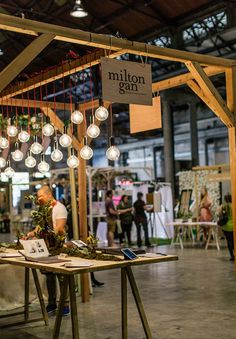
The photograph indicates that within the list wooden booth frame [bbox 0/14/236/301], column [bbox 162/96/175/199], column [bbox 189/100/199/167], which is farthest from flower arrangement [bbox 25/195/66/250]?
column [bbox 189/100/199/167]

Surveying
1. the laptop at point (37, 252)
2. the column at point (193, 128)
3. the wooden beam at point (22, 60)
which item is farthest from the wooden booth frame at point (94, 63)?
the column at point (193, 128)

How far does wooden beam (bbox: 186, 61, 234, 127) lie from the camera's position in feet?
19.1

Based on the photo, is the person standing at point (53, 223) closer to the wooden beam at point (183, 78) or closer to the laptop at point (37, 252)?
the laptop at point (37, 252)

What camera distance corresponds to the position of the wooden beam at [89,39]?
4.33 metres

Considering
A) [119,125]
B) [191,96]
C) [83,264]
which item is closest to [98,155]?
[119,125]

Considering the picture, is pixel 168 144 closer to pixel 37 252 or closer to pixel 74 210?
pixel 74 210

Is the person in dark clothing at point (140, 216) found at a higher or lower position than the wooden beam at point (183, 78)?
lower

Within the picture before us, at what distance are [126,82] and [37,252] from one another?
1.73 metres

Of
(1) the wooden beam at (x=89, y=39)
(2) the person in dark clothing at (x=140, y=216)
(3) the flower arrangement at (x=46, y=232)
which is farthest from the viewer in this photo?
(2) the person in dark clothing at (x=140, y=216)

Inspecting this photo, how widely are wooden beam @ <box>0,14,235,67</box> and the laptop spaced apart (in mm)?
1849

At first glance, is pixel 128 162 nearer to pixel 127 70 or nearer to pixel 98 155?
pixel 98 155

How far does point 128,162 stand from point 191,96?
9320mm

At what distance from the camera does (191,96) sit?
59.4 feet

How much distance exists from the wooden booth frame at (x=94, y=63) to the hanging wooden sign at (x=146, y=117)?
0.55 metres
